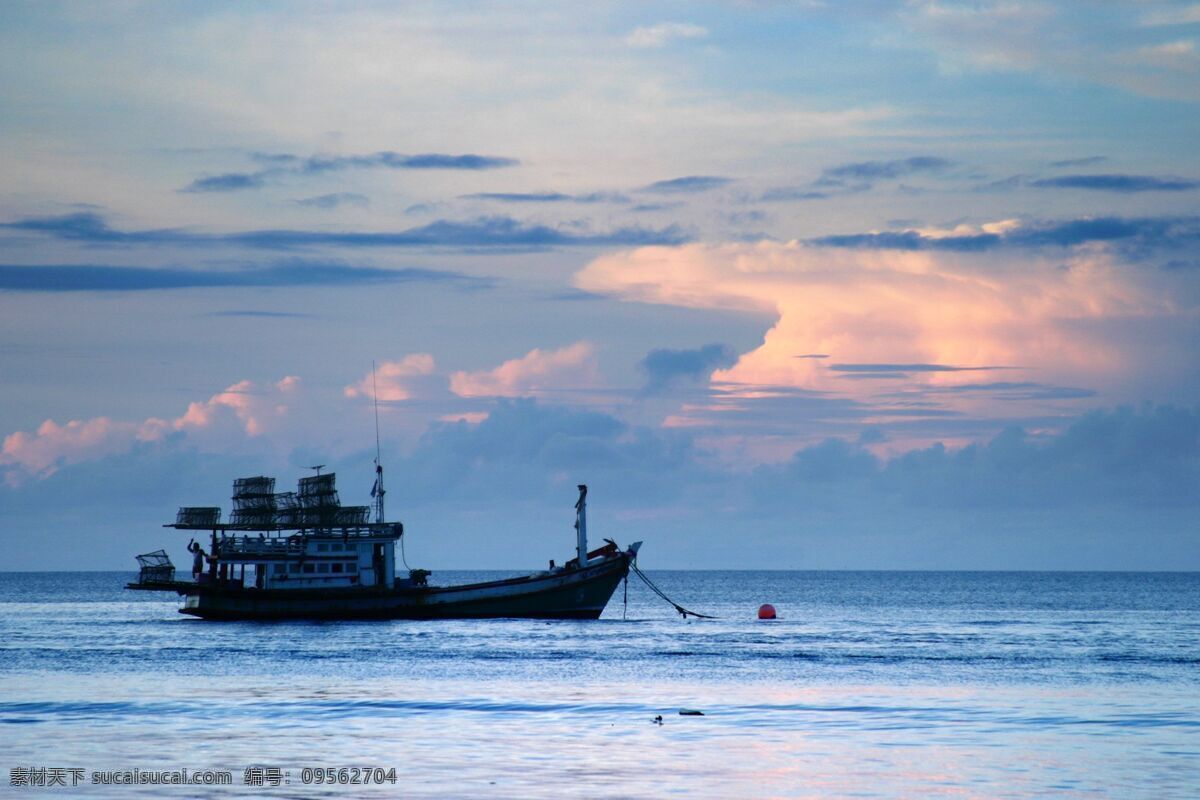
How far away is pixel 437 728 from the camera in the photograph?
42.0 metres

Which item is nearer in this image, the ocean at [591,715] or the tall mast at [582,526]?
the ocean at [591,715]

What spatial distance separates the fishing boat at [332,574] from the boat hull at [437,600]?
7cm

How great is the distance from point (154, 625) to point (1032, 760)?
79406mm

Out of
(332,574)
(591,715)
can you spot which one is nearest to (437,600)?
(332,574)

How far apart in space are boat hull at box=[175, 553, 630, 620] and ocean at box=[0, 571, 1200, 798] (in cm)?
453

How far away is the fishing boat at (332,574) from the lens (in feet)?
303

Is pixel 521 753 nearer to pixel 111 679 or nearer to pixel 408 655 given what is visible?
pixel 111 679

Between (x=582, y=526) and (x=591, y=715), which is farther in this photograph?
(x=582, y=526)

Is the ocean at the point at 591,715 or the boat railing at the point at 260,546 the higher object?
the boat railing at the point at 260,546

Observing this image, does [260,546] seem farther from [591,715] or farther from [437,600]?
[591,715]

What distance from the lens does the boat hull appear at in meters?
92.3

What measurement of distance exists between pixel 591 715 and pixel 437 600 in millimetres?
50909

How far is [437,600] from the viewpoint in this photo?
94.9 meters

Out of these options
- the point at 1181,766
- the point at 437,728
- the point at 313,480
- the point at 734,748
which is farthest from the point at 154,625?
the point at 1181,766
